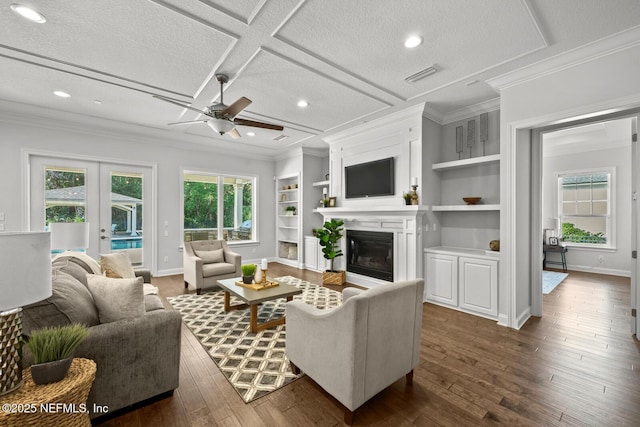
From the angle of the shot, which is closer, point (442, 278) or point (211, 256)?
point (442, 278)

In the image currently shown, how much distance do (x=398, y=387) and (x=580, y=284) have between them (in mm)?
5110

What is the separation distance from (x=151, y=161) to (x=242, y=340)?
14.9 ft

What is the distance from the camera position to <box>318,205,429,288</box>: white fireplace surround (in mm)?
4215

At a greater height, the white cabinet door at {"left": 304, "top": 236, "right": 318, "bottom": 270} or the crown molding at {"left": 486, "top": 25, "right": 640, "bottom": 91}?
the crown molding at {"left": 486, "top": 25, "right": 640, "bottom": 91}

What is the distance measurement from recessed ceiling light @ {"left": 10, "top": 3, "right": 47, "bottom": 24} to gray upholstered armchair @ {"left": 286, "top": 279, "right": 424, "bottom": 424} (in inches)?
120

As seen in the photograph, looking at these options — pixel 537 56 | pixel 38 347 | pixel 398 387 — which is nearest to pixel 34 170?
pixel 38 347

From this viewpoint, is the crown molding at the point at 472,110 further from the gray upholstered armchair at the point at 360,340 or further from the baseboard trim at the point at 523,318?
the gray upholstered armchair at the point at 360,340

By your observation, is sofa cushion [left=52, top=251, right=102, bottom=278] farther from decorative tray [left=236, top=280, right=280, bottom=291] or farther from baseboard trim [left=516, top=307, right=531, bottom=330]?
baseboard trim [left=516, top=307, right=531, bottom=330]

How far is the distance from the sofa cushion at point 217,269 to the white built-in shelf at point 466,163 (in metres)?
3.67

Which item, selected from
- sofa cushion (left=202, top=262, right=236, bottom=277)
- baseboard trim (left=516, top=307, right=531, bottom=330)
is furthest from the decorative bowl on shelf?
sofa cushion (left=202, top=262, right=236, bottom=277)

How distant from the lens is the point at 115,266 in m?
2.95

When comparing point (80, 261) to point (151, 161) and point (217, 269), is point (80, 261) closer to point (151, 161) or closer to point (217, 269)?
point (217, 269)

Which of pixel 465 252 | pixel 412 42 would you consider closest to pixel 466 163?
pixel 465 252

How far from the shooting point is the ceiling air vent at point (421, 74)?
3063 millimetres
